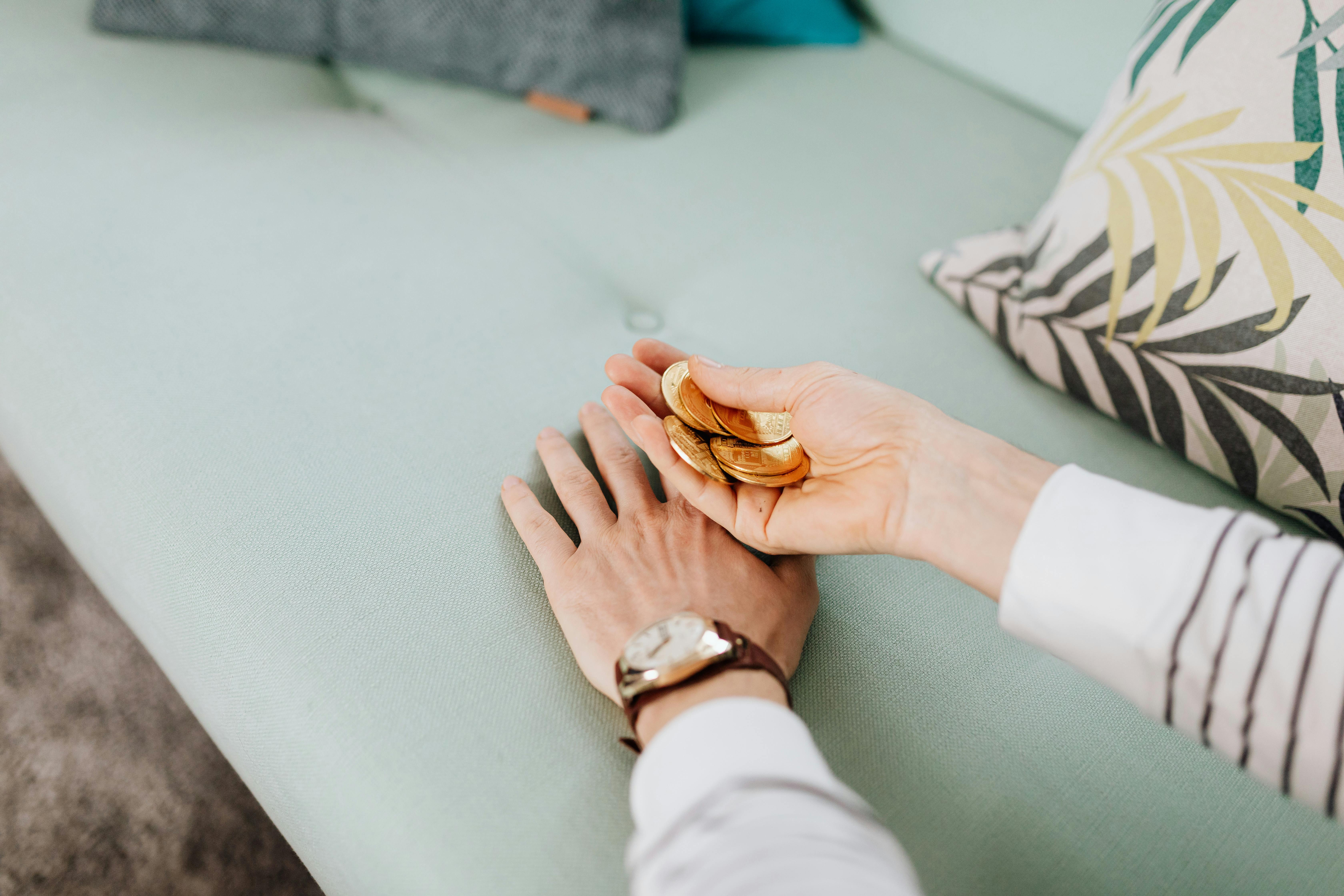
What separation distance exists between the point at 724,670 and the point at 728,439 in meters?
0.23

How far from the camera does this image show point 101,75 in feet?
3.09

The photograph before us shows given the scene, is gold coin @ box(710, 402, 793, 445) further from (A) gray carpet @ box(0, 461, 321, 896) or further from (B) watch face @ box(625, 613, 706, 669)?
(A) gray carpet @ box(0, 461, 321, 896)

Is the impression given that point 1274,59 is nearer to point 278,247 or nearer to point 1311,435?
point 1311,435

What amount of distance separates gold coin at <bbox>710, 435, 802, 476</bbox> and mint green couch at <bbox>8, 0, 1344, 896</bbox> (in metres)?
0.10

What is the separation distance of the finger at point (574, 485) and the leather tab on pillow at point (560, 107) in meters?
0.58

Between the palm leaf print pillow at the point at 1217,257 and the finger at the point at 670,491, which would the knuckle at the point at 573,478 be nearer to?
the finger at the point at 670,491

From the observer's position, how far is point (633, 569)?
580 millimetres

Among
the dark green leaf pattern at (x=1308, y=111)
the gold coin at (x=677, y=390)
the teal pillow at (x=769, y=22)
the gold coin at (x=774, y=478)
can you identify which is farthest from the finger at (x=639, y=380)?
the teal pillow at (x=769, y=22)

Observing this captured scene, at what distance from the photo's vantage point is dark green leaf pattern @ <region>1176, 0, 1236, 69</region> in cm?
68

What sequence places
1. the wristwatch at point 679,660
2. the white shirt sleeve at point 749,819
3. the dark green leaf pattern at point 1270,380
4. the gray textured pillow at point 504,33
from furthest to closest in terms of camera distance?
the gray textured pillow at point 504,33 → the dark green leaf pattern at point 1270,380 → the wristwatch at point 679,660 → the white shirt sleeve at point 749,819

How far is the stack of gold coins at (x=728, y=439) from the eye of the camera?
0.62m

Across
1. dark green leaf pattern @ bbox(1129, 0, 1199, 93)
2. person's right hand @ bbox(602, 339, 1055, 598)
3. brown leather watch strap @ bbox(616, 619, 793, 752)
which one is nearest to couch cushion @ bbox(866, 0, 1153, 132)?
dark green leaf pattern @ bbox(1129, 0, 1199, 93)

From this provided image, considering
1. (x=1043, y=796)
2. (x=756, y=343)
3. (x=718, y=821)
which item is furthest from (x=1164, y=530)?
(x=756, y=343)

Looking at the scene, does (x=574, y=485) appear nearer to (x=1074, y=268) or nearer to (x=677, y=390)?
(x=677, y=390)
